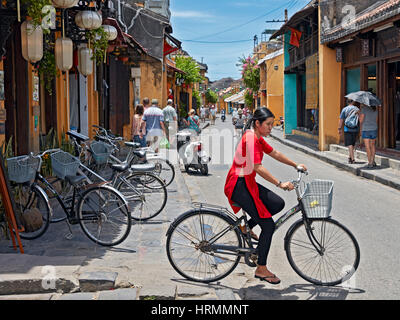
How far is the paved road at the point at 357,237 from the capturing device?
5098mm

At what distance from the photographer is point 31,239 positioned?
6.90 meters

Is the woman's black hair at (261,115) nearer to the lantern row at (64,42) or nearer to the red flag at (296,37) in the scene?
the lantern row at (64,42)

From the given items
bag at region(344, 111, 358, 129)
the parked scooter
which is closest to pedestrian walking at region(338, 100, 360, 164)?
bag at region(344, 111, 358, 129)

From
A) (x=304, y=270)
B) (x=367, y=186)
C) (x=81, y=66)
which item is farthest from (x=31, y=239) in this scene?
(x=367, y=186)

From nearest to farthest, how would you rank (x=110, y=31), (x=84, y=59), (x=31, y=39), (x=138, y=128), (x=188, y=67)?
(x=31, y=39), (x=84, y=59), (x=110, y=31), (x=138, y=128), (x=188, y=67)

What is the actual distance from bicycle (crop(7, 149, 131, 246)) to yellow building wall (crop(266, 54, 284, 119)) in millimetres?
37326

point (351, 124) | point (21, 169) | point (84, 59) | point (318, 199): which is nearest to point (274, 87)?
point (351, 124)

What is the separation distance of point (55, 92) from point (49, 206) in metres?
5.18

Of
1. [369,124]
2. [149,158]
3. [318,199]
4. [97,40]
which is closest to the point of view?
[318,199]

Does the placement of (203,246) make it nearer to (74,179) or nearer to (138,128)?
(74,179)

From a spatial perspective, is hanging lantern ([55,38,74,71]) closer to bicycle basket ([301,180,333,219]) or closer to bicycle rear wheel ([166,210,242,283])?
bicycle rear wheel ([166,210,242,283])

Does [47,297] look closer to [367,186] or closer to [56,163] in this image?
[56,163]

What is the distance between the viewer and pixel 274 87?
4378cm

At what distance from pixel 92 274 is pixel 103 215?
5.40ft
